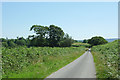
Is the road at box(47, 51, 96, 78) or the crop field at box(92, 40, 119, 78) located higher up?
the crop field at box(92, 40, 119, 78)

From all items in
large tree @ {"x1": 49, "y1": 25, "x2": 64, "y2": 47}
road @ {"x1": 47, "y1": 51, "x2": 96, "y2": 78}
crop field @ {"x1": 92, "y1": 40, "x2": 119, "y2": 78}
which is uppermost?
large tree @ {"x1": 49, "y1": 25, "x2": 64, "y2": 47}

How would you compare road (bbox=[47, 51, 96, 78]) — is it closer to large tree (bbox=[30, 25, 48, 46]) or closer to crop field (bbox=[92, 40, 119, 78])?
crop field (bbox=[92, 40, 119, 78])

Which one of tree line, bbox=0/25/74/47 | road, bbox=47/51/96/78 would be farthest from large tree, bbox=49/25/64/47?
road, bbox=47/51/96/78

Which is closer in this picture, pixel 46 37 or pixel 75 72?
pixel 75 72

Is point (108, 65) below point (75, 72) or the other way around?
the other way around

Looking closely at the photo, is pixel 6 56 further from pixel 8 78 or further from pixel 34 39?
pixel 34 39

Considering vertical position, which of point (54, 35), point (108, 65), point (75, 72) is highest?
point (54, 35)

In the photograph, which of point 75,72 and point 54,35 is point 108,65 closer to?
point 75,72

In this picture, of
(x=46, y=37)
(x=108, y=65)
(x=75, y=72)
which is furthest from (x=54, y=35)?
(x=108, y=65)

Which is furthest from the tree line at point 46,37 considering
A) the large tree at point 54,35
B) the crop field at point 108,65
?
the crop field at point 108,65

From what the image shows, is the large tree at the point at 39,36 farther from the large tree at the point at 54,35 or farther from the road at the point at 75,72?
the road at the point at 75,72

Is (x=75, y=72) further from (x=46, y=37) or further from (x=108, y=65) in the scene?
(x=46, y=37)

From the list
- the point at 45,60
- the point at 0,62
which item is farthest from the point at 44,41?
the point at 0,62

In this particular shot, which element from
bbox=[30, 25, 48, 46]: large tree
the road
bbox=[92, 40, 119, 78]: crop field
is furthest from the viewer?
bbox=[30, 25, 48, 46]: large tree
